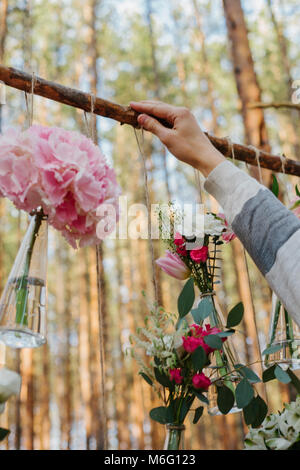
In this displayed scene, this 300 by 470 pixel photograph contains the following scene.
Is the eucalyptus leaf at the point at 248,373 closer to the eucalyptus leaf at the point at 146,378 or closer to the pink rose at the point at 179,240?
the eucalyptus leaf at the point at 146,378

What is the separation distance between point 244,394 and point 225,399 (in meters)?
0.05

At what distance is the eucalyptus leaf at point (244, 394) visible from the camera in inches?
27.4

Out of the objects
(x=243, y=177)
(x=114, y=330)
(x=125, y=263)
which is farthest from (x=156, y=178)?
(x=243, y=177)

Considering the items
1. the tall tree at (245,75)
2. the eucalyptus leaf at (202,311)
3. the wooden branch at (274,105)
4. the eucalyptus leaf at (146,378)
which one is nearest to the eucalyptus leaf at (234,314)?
the eucalyptus leaf at (202,311)

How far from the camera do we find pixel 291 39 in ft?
22.9

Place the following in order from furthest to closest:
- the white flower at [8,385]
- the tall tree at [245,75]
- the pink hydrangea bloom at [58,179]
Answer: the tall tree at [245,75] < the pink hydrangea bloom at [58,179] < the white flower at [8,385]

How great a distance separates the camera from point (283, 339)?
91 cm

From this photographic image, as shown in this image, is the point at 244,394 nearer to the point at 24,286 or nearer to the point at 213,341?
the point at 213,341

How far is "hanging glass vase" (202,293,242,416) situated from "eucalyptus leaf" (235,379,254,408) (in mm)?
65

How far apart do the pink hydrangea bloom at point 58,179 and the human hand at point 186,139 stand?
7.2 inches

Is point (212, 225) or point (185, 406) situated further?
point (212, 225)

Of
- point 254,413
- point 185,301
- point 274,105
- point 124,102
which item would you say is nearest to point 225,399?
point 254,413

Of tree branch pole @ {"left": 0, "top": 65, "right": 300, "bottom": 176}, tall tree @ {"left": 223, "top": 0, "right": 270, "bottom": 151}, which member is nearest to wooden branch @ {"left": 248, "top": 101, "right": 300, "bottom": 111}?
tall tree @ {"left": 223, "top": 0, "right": 270, "bottom": 151}

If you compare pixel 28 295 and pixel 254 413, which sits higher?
pixel 28 295
